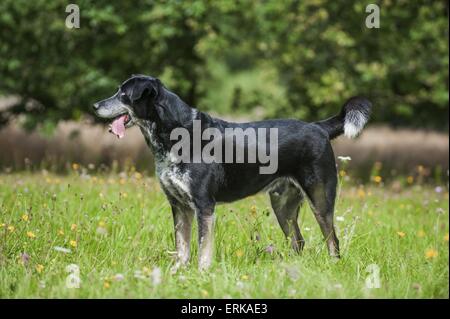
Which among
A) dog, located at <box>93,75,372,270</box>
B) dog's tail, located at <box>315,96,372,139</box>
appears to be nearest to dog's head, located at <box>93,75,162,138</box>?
dog, located at <box>93,75,372,270</box>

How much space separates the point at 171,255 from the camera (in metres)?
5.37

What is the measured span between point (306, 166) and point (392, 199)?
3.53m

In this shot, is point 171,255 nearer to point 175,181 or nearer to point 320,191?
point 175,181

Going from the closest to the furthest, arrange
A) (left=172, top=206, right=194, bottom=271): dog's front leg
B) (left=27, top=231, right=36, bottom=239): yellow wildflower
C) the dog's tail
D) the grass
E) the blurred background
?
the grass, (left=27, top=231, right=36, bottom=239): yellow wildflower, (left=172, top=206, right=194, bottom=271): dog's front leg, the dog's tail, the blurred background

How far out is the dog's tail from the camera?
5.66 m

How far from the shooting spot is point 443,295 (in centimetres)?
425

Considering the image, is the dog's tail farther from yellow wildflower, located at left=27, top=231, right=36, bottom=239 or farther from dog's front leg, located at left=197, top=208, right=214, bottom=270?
yellow wildflower, located at left=27, top=231, right=36, bottom=239

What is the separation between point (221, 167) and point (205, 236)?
0.61m

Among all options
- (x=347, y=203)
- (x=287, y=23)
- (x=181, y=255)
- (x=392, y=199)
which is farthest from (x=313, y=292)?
(x=287, y=23)

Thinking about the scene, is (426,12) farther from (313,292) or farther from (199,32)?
(313,292)

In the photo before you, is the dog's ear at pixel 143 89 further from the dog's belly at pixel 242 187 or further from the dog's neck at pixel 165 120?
the dog's belly at pixel 242 187

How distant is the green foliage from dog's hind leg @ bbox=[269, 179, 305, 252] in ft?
17.6

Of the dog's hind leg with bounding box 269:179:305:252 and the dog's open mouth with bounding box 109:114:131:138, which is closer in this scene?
the dog's open mouth with bounding box 109:114:131:138

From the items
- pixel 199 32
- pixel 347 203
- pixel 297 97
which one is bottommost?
pixel 347 203
